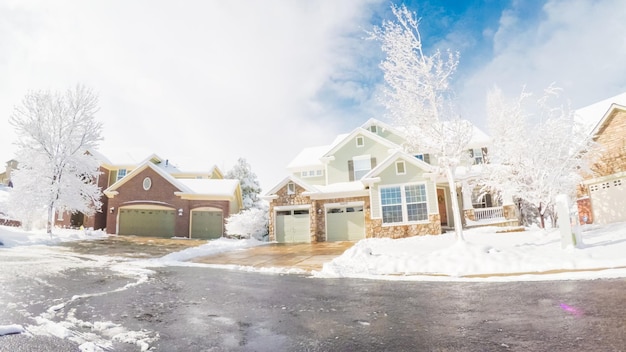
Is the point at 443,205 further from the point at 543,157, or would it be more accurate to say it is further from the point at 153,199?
the point at 153,199

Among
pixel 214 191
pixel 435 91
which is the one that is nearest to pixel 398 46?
pixel 435 91

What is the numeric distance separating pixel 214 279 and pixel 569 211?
37.2 ft

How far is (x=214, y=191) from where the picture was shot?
26391mm

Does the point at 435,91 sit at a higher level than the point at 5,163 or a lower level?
lower

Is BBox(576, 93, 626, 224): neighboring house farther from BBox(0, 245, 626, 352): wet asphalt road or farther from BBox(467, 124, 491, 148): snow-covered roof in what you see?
BBox(0, 245, 626, 352): wet asphalt road

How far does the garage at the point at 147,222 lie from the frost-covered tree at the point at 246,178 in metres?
11.0

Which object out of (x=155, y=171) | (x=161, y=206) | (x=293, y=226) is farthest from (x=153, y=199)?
(x=293, y=226)

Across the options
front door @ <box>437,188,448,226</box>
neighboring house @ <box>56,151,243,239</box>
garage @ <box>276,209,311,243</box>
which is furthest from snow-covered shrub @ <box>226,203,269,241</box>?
front door @ <box>437,188,448,226</box>

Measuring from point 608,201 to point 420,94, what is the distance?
1306 cm

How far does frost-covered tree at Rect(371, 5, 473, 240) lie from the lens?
1364 cm

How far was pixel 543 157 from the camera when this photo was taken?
55.7 ft

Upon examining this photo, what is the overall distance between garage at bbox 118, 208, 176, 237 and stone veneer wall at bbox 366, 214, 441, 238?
52.1 ft

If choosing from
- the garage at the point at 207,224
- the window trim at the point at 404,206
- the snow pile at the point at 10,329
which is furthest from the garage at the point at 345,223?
the snow pile at the point at 10,329

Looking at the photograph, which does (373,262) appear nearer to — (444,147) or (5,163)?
(444,147)
